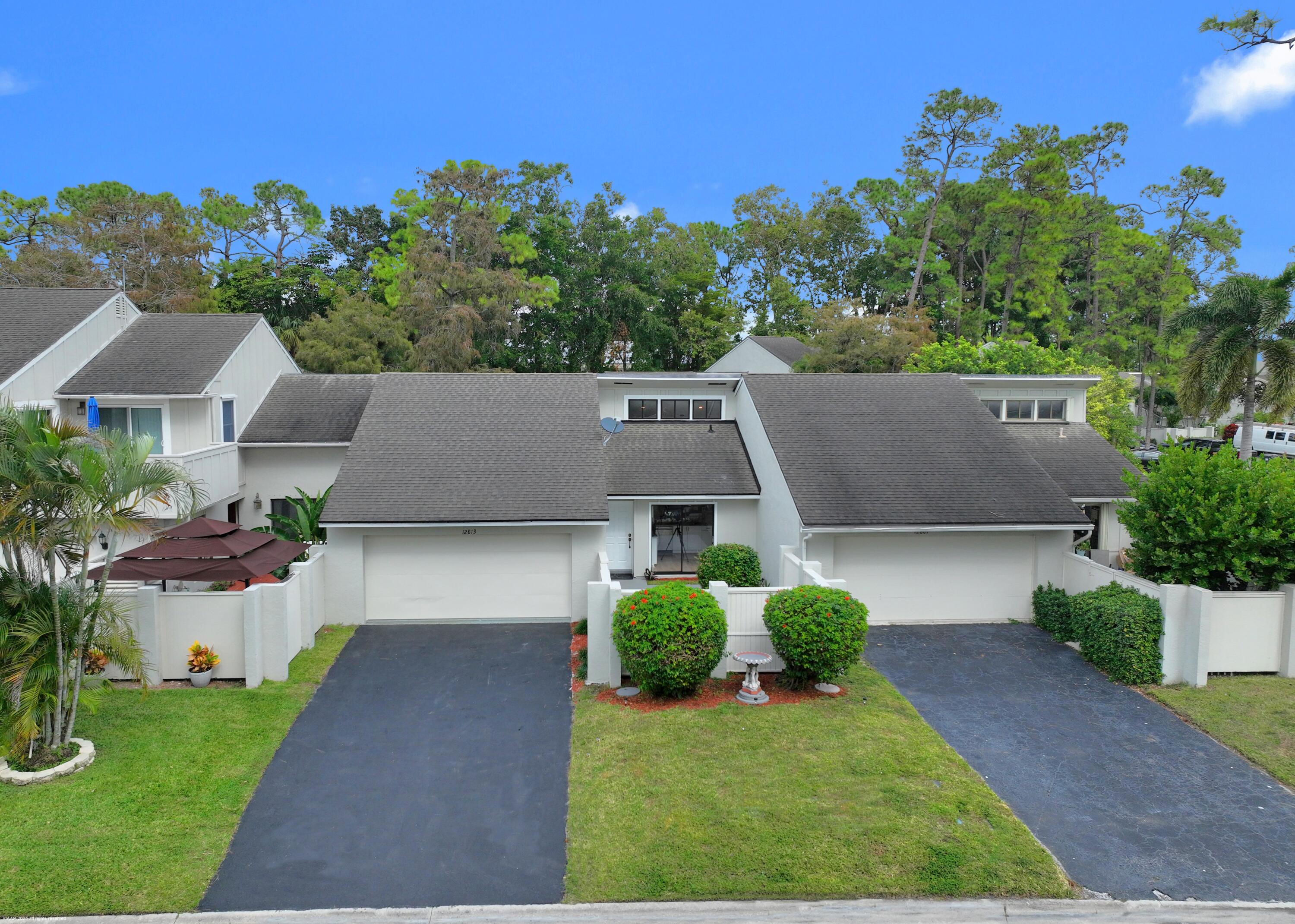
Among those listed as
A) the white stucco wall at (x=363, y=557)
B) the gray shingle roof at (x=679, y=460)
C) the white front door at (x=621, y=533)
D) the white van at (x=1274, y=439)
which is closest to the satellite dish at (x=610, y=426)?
the gray shingle roof at (x=679, y=460)

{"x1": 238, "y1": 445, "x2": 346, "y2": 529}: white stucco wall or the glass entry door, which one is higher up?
{"x1": 238, "y1": 445, "x2": 346, "y2": 529}: white stucco wall

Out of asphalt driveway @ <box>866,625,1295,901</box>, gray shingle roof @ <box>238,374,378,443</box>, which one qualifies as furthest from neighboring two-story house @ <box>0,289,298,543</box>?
asphalt driveway @ <box>866,625,1295,901</box>

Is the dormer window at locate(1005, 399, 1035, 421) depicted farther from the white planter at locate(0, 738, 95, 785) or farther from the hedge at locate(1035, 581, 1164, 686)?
the white planter at locate(0, 738, 95, 785)

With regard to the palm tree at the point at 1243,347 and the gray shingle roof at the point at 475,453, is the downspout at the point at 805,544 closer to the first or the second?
the gray shingle roof at the point at 475,453

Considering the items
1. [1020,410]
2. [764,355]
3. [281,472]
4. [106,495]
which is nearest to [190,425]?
[281,472]

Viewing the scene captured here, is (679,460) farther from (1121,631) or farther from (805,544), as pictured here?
(1121,631)
